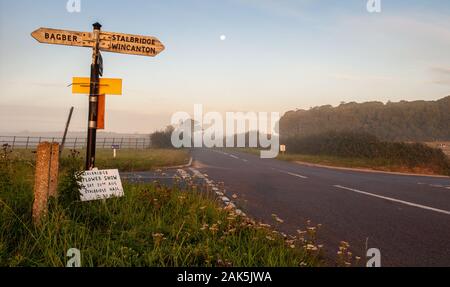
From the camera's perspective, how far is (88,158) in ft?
21.0

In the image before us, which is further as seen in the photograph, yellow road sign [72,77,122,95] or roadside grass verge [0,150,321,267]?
yellow road sign [72,77,122,95]

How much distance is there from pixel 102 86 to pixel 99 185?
1738 millimetres

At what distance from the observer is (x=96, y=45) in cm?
631

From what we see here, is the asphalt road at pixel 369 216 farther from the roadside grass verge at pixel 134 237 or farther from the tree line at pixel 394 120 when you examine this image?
the tree line at pixel 394 120

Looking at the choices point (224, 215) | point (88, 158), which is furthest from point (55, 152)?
point (224, 215)

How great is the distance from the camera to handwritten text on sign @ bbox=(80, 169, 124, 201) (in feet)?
18.3

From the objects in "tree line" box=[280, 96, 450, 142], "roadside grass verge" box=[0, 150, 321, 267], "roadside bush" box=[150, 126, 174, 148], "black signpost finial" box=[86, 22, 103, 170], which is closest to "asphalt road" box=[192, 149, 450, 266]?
"roadside grass verge" box=[0, 150, 321, 267]

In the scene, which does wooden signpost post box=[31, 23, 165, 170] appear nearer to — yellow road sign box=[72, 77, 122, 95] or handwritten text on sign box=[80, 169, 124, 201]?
yellow road sign box=[72, 77, 122, 95]

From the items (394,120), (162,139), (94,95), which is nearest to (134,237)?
(94,95)

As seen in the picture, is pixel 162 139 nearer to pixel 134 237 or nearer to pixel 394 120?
pixel 394 120

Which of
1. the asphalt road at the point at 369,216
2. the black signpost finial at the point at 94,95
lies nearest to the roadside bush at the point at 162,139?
the asphalt road at the point at 369,216

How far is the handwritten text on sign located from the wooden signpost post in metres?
0.51

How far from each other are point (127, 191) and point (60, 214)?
195 centimetres
